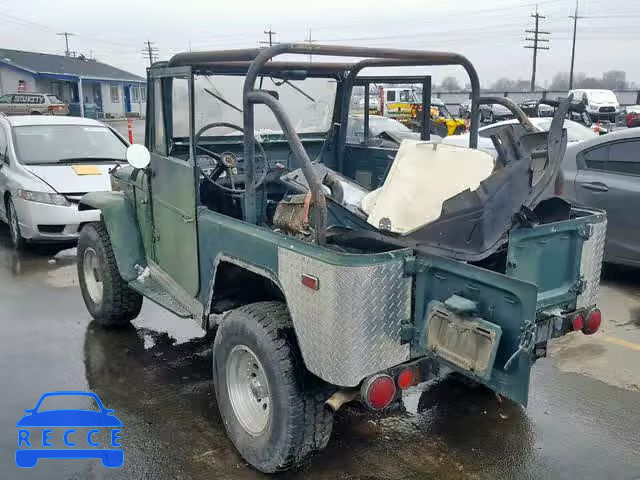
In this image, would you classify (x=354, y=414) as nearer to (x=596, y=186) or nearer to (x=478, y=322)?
(x=478, y=322)

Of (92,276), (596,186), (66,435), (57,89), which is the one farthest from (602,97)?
(57,89)

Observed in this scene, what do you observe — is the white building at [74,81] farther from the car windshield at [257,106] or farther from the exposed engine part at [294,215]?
the exposed engine part at [294,215]

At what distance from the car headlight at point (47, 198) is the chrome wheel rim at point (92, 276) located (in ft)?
7.90

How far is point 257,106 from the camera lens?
4.89m

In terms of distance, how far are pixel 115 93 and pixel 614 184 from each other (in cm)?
5114

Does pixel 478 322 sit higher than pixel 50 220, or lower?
higher

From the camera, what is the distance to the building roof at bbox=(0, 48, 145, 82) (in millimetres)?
43906

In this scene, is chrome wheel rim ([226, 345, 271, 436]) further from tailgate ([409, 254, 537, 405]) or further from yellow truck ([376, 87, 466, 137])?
yellow truck ([376, 87, 466, 137])

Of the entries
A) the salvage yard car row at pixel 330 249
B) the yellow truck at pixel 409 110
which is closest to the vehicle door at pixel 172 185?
the salvage yard car row at pixel 330 249

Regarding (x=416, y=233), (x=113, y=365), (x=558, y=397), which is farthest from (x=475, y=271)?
(x=113, y=365)

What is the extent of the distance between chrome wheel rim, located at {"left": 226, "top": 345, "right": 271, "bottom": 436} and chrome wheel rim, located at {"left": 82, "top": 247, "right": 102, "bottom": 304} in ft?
7.89

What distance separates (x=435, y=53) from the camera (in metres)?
4.11

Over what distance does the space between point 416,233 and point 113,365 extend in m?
2.83

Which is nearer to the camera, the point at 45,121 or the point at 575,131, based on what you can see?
the point at 45,121
